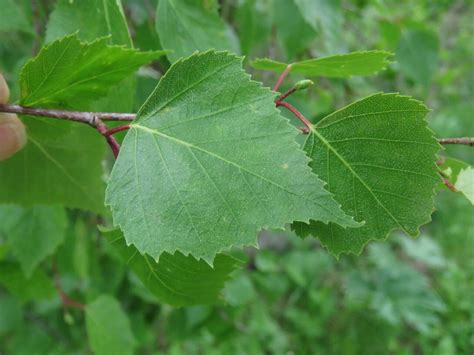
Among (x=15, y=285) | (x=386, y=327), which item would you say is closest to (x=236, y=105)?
(x=15, y=285)

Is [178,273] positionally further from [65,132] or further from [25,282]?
[25,282]

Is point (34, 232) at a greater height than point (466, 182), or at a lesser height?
lesser

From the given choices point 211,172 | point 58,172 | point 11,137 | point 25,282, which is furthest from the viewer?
point 25,282

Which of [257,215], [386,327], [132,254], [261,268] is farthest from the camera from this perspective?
[386,327]

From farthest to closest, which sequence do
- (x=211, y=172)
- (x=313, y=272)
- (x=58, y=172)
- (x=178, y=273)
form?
(x=313, y=272) → (x=58, y=172) → (x=178, y=273) → (x=211, y=172)

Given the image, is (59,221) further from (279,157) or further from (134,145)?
(279,157)

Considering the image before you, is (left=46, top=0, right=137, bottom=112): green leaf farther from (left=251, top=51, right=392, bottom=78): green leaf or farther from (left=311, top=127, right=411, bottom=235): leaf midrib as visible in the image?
(left=311, top=127, right=411, bottom=235): leaf midrib

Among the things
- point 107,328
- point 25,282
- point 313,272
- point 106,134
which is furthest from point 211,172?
point 313,272

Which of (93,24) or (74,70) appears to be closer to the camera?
(74,70)
